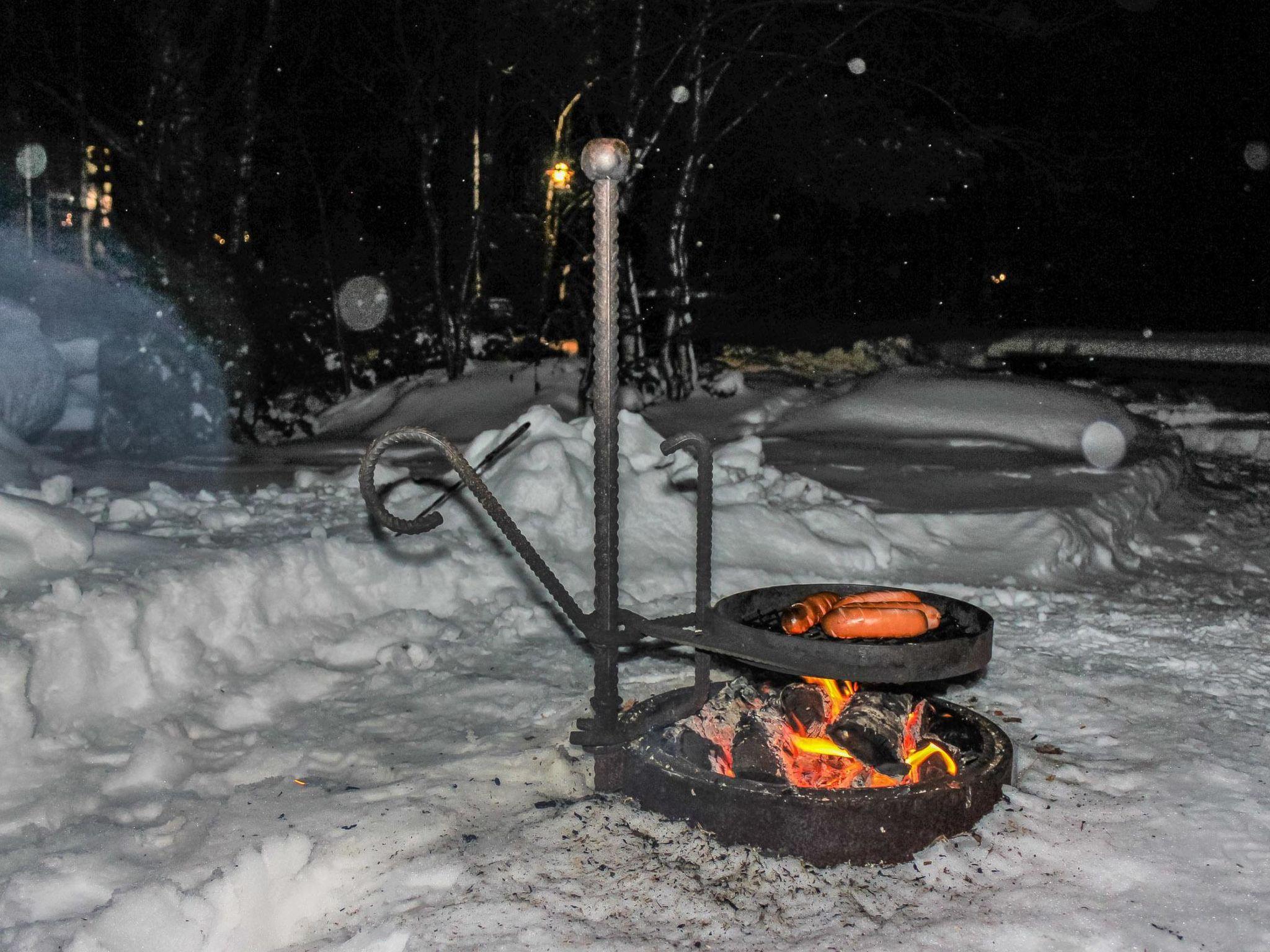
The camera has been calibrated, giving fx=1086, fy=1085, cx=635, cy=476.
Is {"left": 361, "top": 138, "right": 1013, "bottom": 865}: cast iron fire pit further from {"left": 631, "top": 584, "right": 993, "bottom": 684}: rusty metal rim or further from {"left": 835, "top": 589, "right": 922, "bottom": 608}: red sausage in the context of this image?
{"left": 835, "top": 589, "right": 922, "bottom": 608}: red sausage

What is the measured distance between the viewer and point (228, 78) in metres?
13.0

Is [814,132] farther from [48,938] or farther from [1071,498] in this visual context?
[48,938]

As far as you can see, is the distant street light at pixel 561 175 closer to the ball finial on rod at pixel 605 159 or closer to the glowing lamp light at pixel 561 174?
the glowing lamp light at pixel 561 174

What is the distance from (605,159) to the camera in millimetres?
2918

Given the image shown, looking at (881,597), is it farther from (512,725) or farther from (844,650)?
(512,725)

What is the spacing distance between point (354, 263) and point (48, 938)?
482 inches

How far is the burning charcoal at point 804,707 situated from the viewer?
10.8 feet

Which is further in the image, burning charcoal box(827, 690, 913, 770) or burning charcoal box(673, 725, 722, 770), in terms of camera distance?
burning charcoal box(673, 725, 722, 770)

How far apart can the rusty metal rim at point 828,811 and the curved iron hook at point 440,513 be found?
548 mm

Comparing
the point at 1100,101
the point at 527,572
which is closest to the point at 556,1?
the point at 527,572

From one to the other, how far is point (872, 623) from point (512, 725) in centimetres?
140

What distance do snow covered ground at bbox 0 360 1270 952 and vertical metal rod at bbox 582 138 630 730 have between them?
42 cm

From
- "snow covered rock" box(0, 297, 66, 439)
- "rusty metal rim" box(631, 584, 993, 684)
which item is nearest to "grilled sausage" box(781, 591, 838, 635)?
"rusty metal rim" box(631, 584, 993, 684)

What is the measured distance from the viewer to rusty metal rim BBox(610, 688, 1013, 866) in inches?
112
